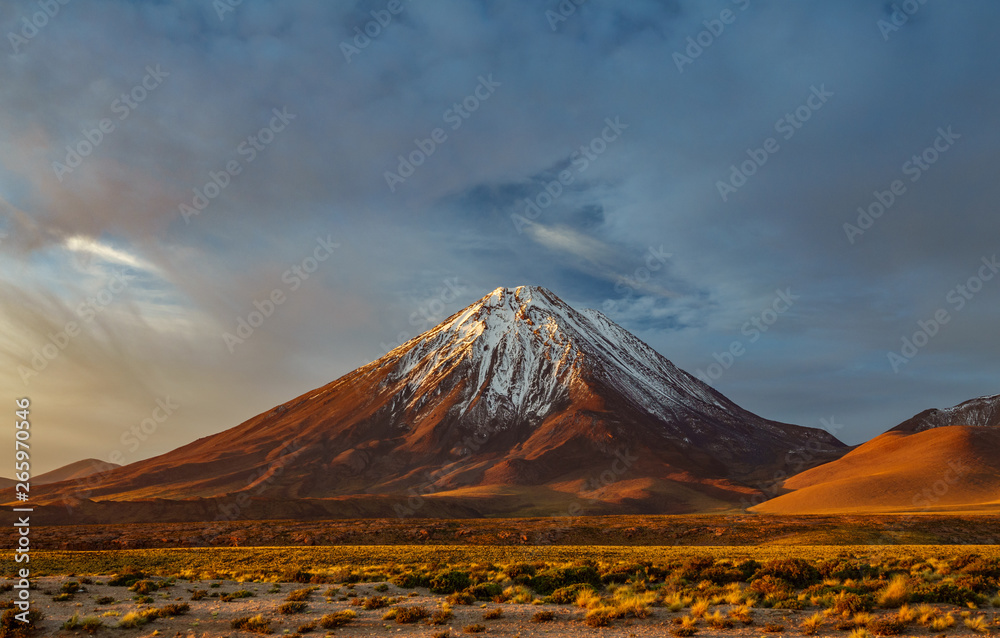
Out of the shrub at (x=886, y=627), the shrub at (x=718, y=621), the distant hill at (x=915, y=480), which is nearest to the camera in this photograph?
the shrub at (x=886, y=627)

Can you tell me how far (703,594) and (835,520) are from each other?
66.4 metres

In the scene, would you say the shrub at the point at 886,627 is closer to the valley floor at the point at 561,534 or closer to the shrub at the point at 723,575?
the shrub at the point at 723,575

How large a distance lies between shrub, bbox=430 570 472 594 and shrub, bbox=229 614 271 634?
6.96 meters

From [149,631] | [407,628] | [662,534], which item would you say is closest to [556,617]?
[407,628]

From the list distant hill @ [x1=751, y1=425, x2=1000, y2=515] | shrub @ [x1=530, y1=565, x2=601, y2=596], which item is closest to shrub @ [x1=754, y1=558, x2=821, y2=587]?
shrub @ [x1=530, y1=565, x2=601, y2=596]

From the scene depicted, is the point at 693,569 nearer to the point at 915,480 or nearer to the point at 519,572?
the point at 519,572

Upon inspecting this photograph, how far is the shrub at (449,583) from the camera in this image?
71.5 ft

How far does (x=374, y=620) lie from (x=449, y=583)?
557 cm

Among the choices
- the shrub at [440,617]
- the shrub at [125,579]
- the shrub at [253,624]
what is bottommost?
the shrub at [440,617]

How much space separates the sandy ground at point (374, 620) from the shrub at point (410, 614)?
330 mm

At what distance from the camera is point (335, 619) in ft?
54.3

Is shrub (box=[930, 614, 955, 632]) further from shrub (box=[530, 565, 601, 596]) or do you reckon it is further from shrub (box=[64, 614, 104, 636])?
shrub (box=[64, 614, 104, 636])

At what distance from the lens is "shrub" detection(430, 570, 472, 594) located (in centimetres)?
2178

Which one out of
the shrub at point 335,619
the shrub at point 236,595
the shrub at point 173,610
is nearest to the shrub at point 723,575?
the shrub at point 335,619
